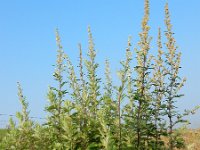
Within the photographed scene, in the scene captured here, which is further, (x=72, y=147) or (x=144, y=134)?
(x=144, y=134)

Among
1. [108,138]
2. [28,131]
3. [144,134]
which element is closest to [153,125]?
[144,134]

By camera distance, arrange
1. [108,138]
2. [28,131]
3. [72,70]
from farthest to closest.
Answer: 1. [72,70]
2. [28,131]
3. [108,138]

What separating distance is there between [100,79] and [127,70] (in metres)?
2.04

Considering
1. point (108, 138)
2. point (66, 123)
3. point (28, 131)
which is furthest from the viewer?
point (28, 131)

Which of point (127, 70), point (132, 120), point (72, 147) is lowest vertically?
point (72, 147)

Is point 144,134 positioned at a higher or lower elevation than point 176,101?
lower

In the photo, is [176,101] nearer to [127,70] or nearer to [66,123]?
[127,70]

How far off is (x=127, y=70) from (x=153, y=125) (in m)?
1.29

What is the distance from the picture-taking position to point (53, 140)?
327 inches

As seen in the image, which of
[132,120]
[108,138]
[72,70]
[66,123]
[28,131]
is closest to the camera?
[108,138]

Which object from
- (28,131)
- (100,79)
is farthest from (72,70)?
(28,131)

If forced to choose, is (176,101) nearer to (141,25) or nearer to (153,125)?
(153,125)

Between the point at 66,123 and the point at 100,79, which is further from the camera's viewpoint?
the point at 100,79

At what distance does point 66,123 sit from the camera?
24.4 ft
